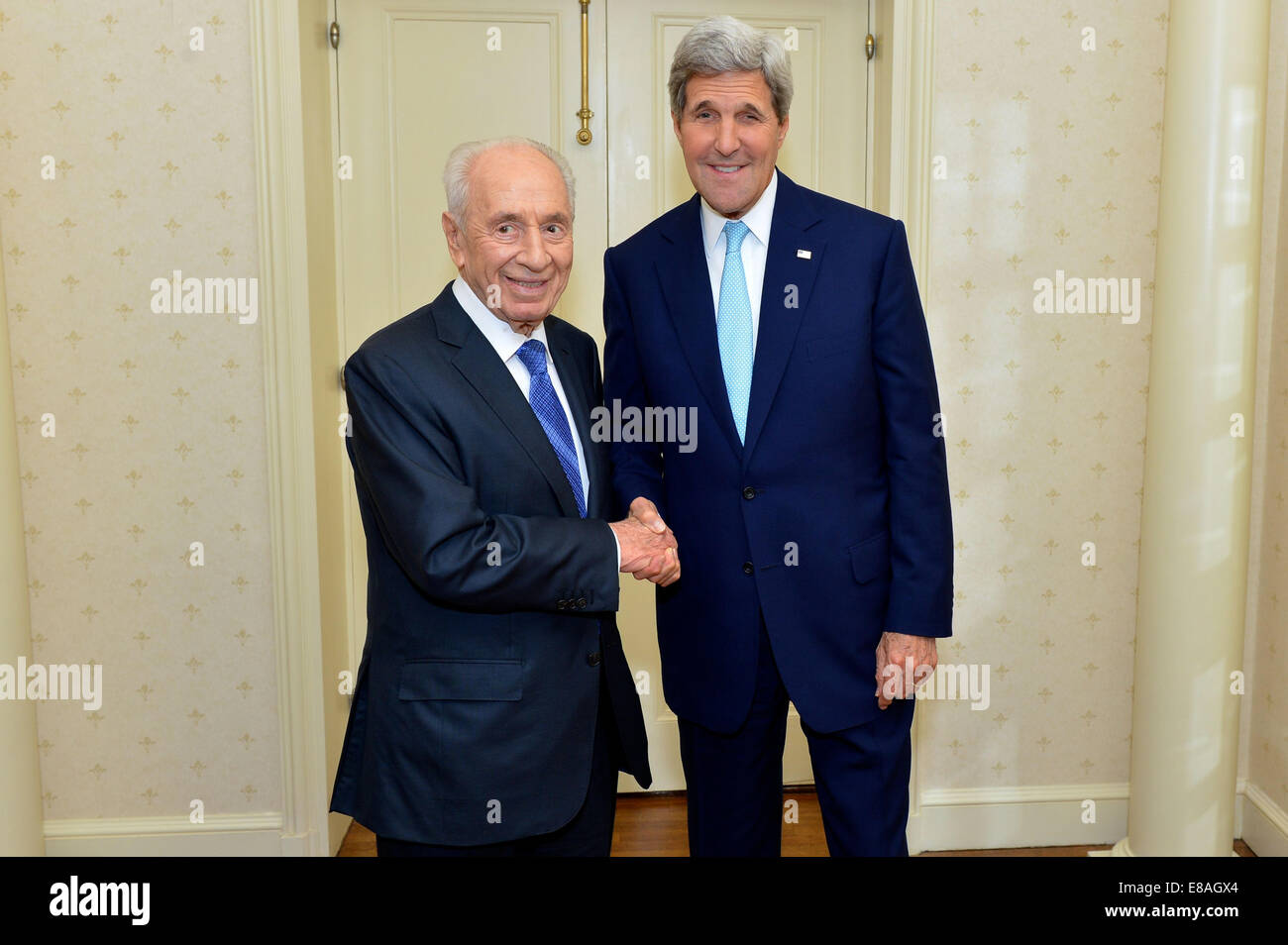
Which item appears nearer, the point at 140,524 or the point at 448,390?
the point at 448,390

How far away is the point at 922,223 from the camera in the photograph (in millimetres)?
3029

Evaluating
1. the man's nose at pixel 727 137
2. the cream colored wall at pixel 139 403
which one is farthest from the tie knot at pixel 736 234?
the cream colored wall at pixel 139 403

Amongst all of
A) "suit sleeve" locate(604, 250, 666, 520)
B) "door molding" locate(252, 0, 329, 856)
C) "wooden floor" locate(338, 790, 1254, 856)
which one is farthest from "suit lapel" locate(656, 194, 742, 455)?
"wooden floor" locate(338, 790, 1254, 856)

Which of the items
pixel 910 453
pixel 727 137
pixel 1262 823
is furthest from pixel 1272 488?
pixel 727 137

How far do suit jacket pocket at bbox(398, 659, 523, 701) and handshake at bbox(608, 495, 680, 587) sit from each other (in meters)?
0.24

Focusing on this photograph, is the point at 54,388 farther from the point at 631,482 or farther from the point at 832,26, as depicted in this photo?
the point at 832,26

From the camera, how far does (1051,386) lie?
314 centimetres

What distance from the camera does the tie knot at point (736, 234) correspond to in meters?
2.02

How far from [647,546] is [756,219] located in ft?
2.01

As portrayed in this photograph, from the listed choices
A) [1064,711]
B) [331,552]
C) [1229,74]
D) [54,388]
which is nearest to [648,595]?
[331,552]

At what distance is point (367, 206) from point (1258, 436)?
2488 millimetres

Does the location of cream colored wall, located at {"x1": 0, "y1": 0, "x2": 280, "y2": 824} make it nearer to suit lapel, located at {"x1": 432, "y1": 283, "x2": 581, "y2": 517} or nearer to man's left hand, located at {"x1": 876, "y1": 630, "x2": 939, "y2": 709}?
suit lapel, located at {"x1": 432, "y1": 283, "x2": 581, "y2": 517}

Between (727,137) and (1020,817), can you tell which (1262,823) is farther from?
(727,137)

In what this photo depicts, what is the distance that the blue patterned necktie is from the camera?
1.81 metres
